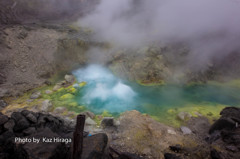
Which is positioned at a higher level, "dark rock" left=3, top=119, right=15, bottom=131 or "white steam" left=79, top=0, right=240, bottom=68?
"white steam" left=79, top=0, right=240, bottom=68

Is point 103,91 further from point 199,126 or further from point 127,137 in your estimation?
point 199,126

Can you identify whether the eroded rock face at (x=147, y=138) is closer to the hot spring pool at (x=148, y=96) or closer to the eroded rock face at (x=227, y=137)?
the eroded rock face at (x=227, y=137)

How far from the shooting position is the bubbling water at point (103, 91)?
6.97 m

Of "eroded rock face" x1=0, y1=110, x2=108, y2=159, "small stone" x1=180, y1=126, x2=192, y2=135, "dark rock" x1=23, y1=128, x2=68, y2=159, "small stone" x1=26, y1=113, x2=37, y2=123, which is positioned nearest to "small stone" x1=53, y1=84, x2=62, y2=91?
"small stone" x1=26, y1=113, x2=37, y2=123

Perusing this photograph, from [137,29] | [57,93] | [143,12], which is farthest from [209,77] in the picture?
[57,93]

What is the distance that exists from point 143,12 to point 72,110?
15.3m

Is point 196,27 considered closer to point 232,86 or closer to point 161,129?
point 232,86

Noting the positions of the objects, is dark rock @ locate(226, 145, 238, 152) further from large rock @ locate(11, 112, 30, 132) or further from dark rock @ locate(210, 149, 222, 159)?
large rock @ locate(11, 112, 30, 132)

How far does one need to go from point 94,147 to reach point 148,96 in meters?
6.13

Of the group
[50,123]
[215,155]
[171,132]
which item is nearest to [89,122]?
[50,123]

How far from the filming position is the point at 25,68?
855 centimetres

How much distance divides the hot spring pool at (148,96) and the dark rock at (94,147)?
3573 millimetres

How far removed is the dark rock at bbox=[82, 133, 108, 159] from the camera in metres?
2.39

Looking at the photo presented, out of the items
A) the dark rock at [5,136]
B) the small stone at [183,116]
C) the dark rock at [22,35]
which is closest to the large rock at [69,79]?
the dark rock at [22,35]
